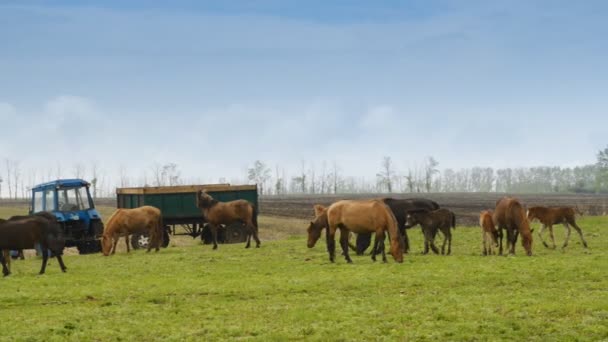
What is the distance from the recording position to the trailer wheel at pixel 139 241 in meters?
32.2

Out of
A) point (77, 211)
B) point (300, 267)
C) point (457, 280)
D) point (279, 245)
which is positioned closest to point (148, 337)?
point (457, 280)

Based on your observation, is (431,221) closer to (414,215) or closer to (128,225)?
(414,215)

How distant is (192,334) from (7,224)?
10.6 meters

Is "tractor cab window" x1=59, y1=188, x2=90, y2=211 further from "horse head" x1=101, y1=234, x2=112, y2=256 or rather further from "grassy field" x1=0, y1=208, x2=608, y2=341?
"grassy field" x1=0, y1=208, x2=608, y2=341

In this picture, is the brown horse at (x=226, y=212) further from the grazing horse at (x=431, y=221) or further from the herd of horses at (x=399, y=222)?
the grazing horse at (x=431, y=221)

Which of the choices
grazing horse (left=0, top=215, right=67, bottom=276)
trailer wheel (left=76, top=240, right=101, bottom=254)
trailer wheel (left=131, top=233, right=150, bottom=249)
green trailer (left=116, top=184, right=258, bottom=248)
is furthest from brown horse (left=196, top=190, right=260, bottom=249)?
grazing horse (left=0, top=215, right=67, bottom=276)

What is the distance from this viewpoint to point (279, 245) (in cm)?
2889

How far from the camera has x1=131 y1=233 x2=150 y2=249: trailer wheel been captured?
32.2 meters

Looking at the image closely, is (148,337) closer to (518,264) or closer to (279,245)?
(518,264)

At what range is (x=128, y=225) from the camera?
27297 mm

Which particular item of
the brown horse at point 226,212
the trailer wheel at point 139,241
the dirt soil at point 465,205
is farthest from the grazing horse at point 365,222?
the dirt soil at point 465,205

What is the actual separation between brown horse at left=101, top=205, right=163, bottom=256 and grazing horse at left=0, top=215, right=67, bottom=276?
21.5 feet

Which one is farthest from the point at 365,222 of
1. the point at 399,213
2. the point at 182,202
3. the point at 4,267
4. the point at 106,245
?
the point at 182,202

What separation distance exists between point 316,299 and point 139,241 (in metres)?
19.7
